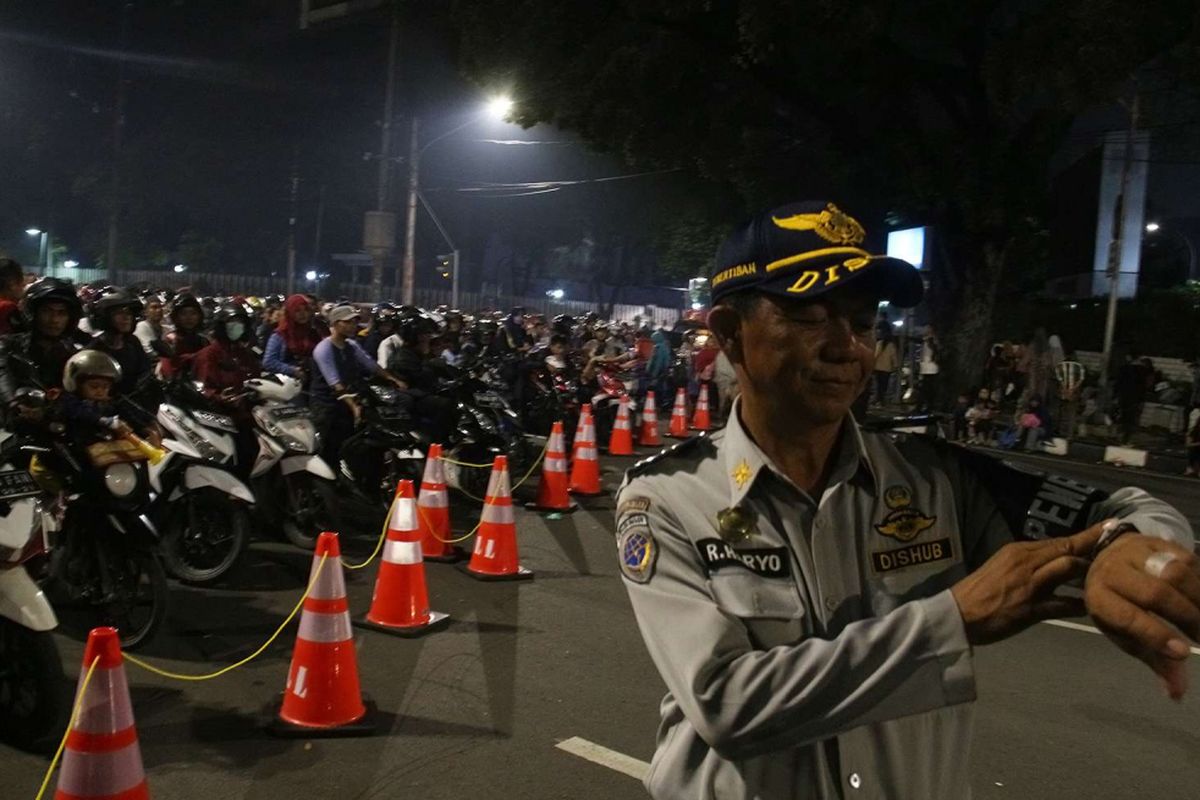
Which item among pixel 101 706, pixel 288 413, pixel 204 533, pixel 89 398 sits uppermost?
pixel 89 398

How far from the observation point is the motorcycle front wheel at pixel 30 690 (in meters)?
4.15

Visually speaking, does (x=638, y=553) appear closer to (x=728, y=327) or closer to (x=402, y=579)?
(x=728, y=327)

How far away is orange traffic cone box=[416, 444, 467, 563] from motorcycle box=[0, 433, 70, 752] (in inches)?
131

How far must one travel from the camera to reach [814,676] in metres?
1.29

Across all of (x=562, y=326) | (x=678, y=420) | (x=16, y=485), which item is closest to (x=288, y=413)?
(x=16, y=485)

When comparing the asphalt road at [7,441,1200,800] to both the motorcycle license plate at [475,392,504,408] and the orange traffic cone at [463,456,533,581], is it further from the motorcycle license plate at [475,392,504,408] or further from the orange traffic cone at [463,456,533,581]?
the motorcycle license plate at [475,392,504,408]

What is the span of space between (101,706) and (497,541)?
14.5 feet

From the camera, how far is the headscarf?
955 cm

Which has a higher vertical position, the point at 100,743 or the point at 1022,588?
the point at 1022,588

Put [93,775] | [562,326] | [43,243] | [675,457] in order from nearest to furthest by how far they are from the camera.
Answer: [675,457] → [93,775] → [562,326] → [43,243]

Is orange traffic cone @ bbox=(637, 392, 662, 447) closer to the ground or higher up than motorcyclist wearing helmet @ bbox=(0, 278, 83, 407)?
closer to the ground

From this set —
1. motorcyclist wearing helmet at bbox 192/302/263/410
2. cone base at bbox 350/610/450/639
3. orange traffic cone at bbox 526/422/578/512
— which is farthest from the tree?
cone base at bbox 350/610/450/639

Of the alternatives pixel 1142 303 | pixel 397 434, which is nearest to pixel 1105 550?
pixel 397 434

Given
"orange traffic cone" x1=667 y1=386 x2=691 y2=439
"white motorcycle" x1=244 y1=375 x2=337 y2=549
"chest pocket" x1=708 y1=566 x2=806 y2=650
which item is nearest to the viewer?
"chest pocket" x1=708 y1=566 x2=806 y2=650
